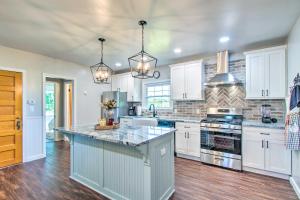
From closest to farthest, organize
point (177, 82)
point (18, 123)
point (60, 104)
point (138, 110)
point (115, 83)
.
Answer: point (18, 123) → point (177, 82) → point (138, 110) → point (115, 83) → point (60, 104)

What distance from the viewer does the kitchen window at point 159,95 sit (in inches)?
214

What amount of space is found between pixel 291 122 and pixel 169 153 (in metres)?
1.95

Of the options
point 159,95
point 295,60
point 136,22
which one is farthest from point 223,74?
point 136,22

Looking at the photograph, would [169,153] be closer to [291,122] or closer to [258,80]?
[291,122]

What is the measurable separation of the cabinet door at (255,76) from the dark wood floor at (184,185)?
168cm

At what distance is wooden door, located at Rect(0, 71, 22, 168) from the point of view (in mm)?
3738

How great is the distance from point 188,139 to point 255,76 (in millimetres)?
2080

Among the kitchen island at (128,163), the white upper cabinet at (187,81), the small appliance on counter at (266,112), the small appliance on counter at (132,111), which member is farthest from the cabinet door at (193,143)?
the small appliance on counter at (132,111)

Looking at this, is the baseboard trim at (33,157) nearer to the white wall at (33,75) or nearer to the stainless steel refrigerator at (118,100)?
the white wall at (33,75)

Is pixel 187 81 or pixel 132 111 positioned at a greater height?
pixel 187 81

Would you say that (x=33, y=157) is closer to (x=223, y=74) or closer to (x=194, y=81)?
(x=194, y=81)

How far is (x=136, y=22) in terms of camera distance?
270 centimetres

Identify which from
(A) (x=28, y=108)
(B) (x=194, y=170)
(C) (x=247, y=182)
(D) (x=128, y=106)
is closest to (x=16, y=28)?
(A) (x=28, y=108)

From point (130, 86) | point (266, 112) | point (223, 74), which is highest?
point (223, 74)
